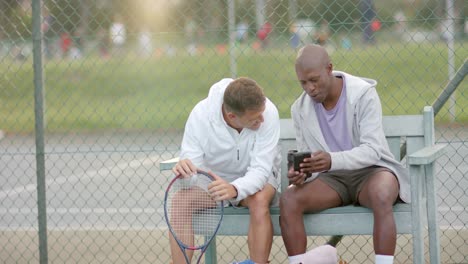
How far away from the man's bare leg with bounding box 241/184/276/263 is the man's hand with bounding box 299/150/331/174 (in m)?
0.27

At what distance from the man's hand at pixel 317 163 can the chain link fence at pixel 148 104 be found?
1074 millimetres

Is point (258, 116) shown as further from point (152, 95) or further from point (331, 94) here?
point (152, 95)

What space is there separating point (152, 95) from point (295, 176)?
1251 centimetres

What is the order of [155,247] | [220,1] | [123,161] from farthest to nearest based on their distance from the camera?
[220,1], [123,161], [155,247]

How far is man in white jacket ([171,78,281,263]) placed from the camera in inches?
176

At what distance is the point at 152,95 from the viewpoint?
662 inches

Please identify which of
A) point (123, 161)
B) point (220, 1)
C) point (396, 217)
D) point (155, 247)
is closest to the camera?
point (396, 217)

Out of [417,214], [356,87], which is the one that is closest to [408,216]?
[417,214]

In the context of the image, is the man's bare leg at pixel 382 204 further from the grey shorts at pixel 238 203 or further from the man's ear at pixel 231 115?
the man's ear at pixel 231 115

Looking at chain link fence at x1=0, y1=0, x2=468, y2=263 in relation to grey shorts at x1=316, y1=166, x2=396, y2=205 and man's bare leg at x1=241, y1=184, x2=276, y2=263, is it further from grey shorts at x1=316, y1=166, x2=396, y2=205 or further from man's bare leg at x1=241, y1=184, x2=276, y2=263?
man's bare leg at x1=241, y1=184, x2=276, y2=263

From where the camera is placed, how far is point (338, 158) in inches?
177

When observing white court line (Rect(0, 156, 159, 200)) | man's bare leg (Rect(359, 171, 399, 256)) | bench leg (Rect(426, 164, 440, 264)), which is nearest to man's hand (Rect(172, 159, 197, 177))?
man's bare leg (Rect(359, 171, 399, 256))

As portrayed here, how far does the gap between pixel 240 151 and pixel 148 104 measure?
1157 centimetres

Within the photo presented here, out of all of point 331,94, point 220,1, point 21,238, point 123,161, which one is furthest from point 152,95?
point 331,94
